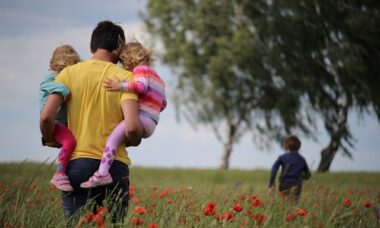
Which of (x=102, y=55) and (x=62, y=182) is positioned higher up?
(x=102, y=55)

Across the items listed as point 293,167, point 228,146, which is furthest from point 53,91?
point 228,146

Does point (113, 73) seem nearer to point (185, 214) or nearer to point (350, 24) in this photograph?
point (185, 214)

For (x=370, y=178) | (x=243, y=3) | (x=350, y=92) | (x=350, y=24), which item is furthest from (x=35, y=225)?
(x=243, y=3)

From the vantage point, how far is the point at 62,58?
4379mm

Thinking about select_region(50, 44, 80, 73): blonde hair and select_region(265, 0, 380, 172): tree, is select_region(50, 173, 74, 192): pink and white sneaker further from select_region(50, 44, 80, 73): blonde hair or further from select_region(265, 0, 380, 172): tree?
select_region(265, 0, 380, 172): tree

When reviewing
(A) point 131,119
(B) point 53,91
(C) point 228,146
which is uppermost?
(C) point 228,146

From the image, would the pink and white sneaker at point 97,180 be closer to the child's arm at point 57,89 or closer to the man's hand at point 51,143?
the man's hand at point 51,143

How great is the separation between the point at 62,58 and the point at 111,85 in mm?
695

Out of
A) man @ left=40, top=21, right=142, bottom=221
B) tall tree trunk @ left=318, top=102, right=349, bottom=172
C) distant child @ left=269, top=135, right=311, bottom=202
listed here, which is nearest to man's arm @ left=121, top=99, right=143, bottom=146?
man @ left=40, top=21, right=142, bottom=221

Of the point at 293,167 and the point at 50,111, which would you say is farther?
the point at 293,167

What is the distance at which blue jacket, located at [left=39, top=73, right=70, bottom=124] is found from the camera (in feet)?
12.7

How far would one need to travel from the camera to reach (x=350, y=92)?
22.2 metres

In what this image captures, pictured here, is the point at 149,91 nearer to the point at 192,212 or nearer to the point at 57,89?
the point at 57,89

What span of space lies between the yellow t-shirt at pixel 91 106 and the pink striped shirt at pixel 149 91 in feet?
0.27
